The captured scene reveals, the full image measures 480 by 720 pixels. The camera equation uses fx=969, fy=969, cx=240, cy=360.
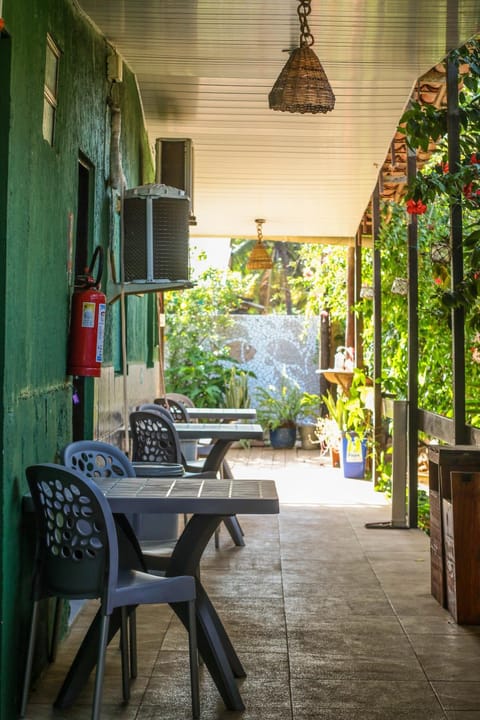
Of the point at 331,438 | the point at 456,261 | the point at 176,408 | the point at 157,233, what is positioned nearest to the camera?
the point at 456,261

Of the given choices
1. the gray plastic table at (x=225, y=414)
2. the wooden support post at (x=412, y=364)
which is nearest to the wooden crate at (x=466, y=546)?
the wooden support post at (x=412, y=364)

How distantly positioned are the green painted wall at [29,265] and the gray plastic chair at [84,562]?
86 millimetres

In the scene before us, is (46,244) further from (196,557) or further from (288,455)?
(288,455)

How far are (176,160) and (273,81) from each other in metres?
1.39

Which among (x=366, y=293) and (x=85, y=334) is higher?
(x=366, y=293)

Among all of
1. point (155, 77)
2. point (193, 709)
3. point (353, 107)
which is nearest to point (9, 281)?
point (193, 709)

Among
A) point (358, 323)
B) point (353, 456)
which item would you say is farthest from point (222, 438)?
point (358, 323)

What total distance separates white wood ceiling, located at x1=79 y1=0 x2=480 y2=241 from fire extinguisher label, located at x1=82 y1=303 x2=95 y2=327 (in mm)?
1654

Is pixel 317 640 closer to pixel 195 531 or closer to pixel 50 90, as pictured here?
pixel 195 531

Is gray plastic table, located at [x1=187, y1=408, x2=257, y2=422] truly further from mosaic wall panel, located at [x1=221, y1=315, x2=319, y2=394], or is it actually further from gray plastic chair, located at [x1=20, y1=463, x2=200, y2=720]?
mosaic wall panel, located at [x1=221, y1=315, x2=319, y2=394]

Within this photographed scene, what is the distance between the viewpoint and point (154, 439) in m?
5.88

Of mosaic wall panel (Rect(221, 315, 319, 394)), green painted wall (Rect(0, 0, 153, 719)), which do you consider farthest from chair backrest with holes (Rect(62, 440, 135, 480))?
mosaic wall panel (Rect(221, 315, 319, 394))

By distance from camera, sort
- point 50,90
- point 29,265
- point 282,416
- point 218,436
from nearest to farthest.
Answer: point 29,265 → point 50,90 → point 218,436 → point 282,416

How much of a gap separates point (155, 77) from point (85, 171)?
1.55 m
